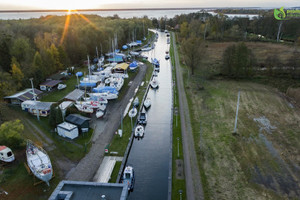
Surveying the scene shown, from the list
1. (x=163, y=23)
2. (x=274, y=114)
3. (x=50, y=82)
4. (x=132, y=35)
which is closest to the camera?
(x=274, y=114)

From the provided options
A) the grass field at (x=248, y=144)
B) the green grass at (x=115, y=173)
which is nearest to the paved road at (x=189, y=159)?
A: the grass field at (x=248, y=144)

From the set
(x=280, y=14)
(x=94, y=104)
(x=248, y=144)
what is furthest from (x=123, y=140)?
(x=280, y=14)

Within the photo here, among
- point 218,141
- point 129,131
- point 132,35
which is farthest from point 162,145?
point 132,35

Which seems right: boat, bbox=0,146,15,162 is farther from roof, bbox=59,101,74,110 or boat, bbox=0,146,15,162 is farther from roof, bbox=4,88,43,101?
roof, bbox=4,88,43,101

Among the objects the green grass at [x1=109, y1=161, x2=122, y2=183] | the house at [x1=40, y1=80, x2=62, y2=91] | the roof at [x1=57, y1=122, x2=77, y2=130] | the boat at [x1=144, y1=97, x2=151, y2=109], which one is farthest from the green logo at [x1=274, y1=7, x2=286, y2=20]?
the green grass at [x1=109, y1=161, x2=122, y2=183]

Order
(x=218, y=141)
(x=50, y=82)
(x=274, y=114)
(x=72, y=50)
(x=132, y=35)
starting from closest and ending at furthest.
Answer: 1. (x=218, y=141)
2. (x=274, y=114)
3. (x=50, y=82)
4. (x=72, y=50)
5. (x=132, y=35)

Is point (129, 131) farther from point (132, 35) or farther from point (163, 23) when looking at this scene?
point (163, 23)
